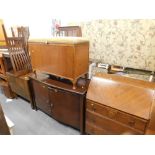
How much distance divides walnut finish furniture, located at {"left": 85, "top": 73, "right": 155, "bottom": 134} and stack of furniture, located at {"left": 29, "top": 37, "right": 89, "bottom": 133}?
0.59 feet

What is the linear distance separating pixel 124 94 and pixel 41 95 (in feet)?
4.24

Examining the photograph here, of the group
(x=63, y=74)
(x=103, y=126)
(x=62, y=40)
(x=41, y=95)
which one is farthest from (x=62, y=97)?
(x=62, y=40)

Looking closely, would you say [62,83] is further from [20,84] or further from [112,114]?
[20,84]

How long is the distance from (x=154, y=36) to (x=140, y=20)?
250mm

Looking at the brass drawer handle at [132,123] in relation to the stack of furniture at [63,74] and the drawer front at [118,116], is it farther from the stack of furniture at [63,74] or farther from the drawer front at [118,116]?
the stack of furniture at [63,74]

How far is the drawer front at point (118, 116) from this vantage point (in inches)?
47.3

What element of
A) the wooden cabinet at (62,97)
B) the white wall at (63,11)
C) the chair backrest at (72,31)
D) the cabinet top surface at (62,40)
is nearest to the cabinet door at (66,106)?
the wooden cabinet at (62,97)

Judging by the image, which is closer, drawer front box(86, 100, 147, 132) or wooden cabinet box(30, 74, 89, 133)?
drawer front box(86, 100, 147, 132)

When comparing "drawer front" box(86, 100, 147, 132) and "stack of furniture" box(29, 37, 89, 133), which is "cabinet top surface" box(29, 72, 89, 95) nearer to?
"stack of furniture" box(29, 37, 89, 133)

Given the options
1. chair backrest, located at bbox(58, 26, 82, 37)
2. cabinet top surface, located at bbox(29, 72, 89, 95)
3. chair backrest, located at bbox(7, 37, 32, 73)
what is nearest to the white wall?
chair backrest, located at bbox(58, 26, 82, 37)

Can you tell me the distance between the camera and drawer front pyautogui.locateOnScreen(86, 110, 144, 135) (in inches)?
51.9

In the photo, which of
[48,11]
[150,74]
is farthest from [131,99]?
[48,11]

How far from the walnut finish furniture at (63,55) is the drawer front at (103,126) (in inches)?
18.3

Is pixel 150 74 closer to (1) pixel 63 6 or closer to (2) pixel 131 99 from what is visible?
(2) pixel 131 99
